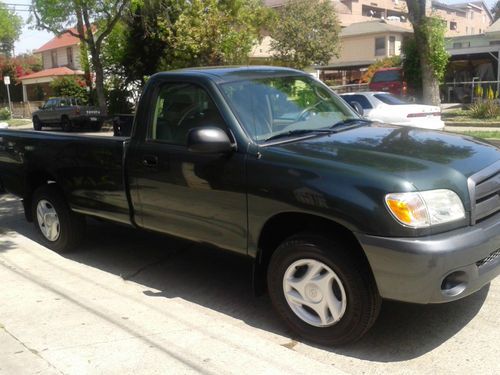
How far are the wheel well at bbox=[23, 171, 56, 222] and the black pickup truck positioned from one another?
89cm

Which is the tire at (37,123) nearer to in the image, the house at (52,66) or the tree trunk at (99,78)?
the tree trunk at (99,78)

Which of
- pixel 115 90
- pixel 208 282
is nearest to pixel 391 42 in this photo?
pixel 115 90

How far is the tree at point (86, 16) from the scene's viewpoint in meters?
23.5

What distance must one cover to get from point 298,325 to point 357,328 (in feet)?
1.45

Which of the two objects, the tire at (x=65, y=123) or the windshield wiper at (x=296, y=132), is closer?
the windshield wiper at (x=296, y=132)

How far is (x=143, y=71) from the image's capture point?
86.6 ft

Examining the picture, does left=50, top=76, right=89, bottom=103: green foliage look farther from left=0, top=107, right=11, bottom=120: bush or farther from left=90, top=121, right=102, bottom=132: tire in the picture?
left=90, top=121, right=102, bottom=132: tire

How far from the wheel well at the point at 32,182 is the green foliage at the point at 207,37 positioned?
51.7 feet

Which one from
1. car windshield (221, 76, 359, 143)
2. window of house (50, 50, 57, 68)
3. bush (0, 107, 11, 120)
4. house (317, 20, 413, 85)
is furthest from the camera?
window of house (50, 50, 57, 68)

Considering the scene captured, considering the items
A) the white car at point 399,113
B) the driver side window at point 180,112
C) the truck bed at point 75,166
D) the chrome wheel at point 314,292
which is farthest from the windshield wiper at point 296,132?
the white car at point 399,113

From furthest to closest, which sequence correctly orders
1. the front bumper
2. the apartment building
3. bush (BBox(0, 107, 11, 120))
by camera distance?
the apartment building → bush (BBox(0, 107, 11, 120)) → the front bumper

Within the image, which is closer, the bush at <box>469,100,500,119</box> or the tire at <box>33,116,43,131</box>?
the bush at <box>469,100,500,119</box>

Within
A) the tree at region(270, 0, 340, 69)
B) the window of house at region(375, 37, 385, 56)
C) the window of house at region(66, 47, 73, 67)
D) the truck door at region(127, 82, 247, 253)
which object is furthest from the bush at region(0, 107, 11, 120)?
the truck door at region(127, 82, 247, 253)

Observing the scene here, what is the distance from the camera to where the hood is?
3.38 m
